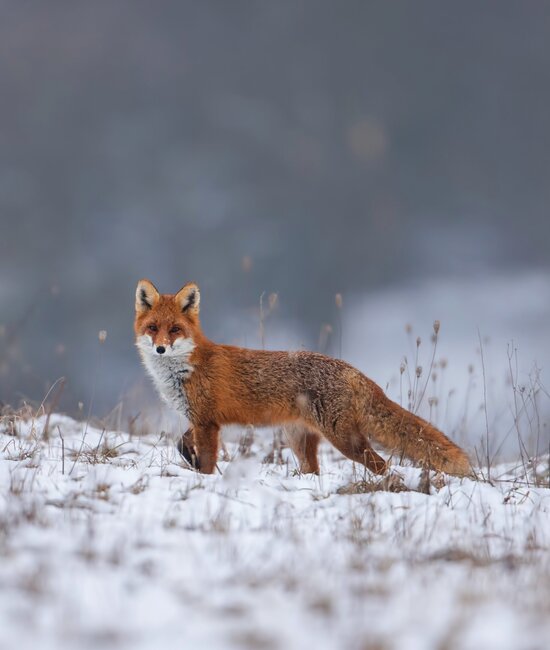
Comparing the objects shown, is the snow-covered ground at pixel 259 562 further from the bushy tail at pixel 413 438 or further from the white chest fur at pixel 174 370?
the white chest fur at pixel 174 370

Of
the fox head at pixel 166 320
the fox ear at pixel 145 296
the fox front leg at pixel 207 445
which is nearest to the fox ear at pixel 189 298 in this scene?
the fox head at pixel 166 320

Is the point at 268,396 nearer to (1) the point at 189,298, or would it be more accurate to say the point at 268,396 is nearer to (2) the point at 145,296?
(1) the point at 189,298

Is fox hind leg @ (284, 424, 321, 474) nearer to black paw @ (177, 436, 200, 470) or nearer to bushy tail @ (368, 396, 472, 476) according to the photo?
bushy tail @ (368, 396, 472, 476)

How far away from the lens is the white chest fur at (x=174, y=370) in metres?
6.99

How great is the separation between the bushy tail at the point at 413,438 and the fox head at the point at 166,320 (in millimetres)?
2003

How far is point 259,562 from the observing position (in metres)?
3.68

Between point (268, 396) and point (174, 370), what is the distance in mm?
992

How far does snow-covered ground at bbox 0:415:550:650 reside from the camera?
2770mm

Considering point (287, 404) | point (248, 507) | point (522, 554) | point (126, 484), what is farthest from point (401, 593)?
point (287, 404)

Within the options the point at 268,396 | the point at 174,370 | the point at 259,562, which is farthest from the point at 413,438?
the point at 259,562

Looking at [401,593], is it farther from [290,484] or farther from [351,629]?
[290,484]

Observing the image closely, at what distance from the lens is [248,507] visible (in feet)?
15.5

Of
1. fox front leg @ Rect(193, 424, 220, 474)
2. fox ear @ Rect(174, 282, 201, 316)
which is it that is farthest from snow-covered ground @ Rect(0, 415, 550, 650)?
fox ear @ Rect(174, 282, 201, 316)

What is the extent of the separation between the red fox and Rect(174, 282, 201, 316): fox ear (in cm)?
1
